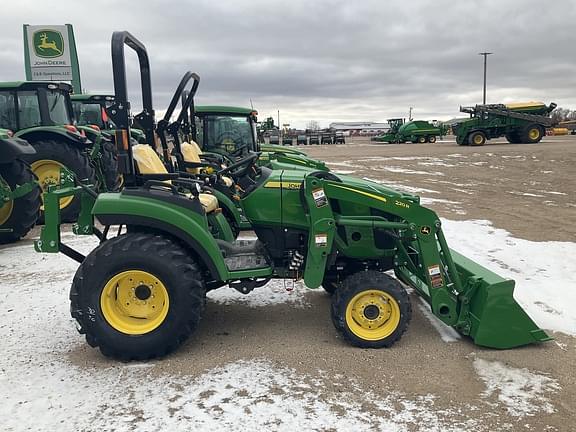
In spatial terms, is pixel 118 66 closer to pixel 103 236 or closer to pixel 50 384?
pixel 103 236

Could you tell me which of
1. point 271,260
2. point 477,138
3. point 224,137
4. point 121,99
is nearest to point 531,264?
point 271,260

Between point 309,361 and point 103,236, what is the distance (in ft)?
6.24

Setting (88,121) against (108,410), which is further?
(88,121)

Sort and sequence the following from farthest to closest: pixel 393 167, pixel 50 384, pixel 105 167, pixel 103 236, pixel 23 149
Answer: pixel 393 167, pixel 105 167, pixel 23 149, pixel 103 236, pixel 50 384

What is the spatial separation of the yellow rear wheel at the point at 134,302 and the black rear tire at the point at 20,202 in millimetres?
3924

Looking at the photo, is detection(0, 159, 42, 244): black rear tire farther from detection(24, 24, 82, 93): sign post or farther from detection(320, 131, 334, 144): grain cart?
detection(320, 131, 334, 144): grain cart

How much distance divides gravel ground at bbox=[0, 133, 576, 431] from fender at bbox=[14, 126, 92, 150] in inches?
141

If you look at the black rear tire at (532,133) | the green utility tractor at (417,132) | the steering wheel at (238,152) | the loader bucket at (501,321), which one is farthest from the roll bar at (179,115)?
the green utility tractor at (417,132)

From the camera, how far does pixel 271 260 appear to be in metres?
3.94

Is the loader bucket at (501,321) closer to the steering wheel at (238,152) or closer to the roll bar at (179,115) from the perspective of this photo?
the roll bar at (179,115)

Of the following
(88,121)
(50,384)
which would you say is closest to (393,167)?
(88,121)

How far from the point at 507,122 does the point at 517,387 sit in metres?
28.8

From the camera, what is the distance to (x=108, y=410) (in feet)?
9.61

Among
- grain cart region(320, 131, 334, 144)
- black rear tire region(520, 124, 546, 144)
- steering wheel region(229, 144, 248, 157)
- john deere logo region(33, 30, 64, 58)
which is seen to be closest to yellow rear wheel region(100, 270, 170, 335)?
steering wheel region(229, 144, 248, 157)
